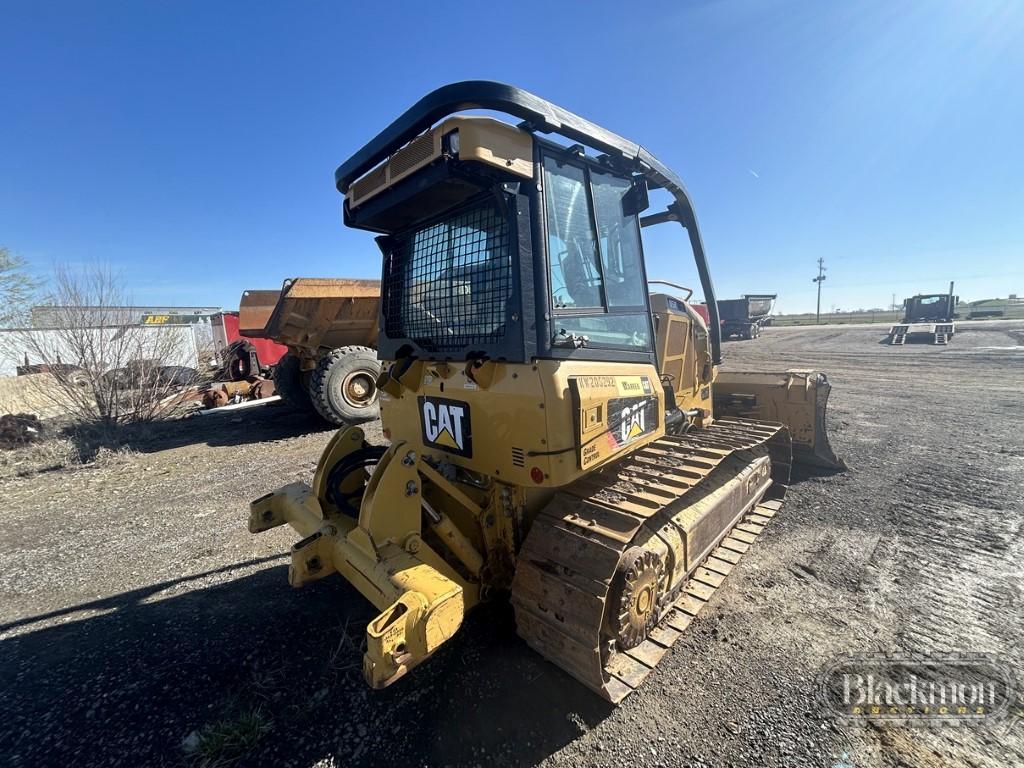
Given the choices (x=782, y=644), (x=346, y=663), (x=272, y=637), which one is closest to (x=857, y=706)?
(x=782, y=644)

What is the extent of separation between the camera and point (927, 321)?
28312mm

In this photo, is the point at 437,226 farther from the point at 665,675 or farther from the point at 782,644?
the point at 782,644

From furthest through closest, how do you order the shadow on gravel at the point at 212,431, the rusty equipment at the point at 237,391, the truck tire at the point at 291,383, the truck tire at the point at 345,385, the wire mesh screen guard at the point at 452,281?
the rusty equipment at the point at 237,391 → the truck tire at the point at 291,383 → the truck tire at the point at 345,385 → the shadow on gravel at the point at 212,431 → the wire mesh screen guard at the point at 452,281

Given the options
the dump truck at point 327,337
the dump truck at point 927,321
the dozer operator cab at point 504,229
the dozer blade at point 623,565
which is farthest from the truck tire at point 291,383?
the dump truck at point 927,321

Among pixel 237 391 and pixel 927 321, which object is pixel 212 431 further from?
pixel 927 321

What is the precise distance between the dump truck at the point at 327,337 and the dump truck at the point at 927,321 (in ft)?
79.6

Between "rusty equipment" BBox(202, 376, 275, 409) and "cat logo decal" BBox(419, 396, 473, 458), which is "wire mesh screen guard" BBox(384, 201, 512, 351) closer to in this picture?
"cat logo decal" BBox(419, 396, 473, 458)

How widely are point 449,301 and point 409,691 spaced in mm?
2260

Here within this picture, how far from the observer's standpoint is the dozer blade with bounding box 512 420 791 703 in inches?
86.0

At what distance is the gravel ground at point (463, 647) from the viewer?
6.98 ft

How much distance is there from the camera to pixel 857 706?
2.29 m

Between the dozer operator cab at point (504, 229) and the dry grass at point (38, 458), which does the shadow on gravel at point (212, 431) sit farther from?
the dozer operator cab at point (504, 229)

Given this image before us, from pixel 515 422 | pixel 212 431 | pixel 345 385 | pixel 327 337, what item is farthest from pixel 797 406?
pixel 212 431

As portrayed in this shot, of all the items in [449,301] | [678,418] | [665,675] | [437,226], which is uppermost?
[437,226]
